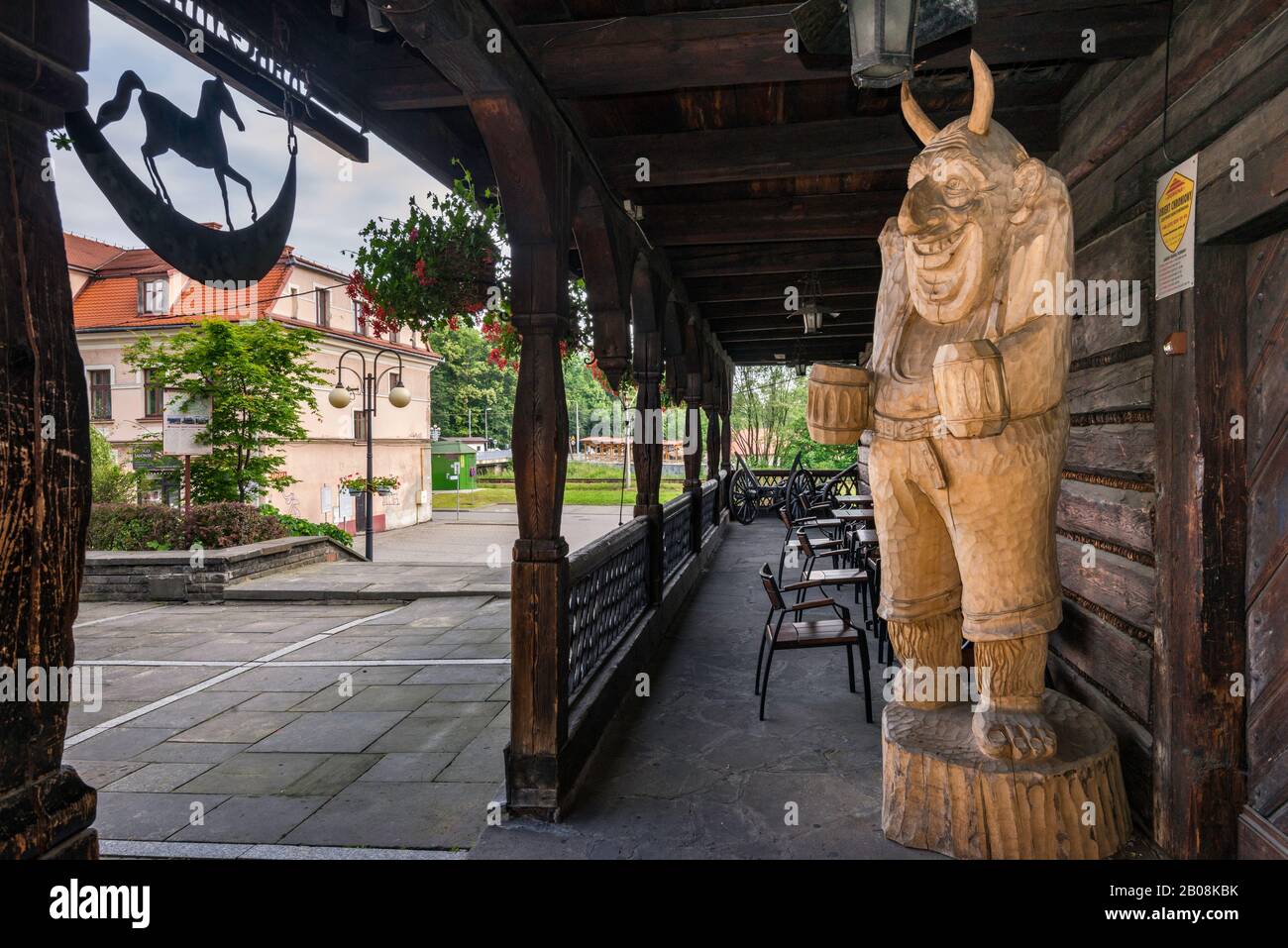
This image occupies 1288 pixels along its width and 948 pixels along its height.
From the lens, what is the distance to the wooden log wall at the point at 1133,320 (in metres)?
1.80

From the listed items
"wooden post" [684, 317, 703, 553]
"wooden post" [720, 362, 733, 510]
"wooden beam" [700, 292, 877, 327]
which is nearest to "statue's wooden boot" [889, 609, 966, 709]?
"wooden post" [684, 317, 703, 553]

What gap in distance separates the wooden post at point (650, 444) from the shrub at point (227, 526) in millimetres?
5368

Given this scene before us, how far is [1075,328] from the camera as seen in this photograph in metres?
2.82

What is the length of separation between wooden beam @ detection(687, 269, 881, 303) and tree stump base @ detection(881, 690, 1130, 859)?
16.2 ft

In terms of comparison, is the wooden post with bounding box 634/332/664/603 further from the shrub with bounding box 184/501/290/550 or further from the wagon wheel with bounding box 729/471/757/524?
the wagon wheel with bounding box 729/471/757/524

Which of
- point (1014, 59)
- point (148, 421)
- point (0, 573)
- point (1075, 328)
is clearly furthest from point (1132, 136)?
point (148, 421)

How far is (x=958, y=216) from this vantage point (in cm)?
195

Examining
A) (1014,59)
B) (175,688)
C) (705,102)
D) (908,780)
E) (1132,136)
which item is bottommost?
(175,688)

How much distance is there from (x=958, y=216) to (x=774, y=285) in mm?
4954

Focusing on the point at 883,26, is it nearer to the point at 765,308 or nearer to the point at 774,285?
the point at 774,285

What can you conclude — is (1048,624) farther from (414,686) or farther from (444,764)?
(414,686)

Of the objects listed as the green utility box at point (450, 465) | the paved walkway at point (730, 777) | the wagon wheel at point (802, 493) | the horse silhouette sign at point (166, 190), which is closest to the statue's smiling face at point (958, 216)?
the horse silhouette sign at point (166, 190)

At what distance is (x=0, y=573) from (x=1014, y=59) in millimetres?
2944

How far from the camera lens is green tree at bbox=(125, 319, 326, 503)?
356 inches
